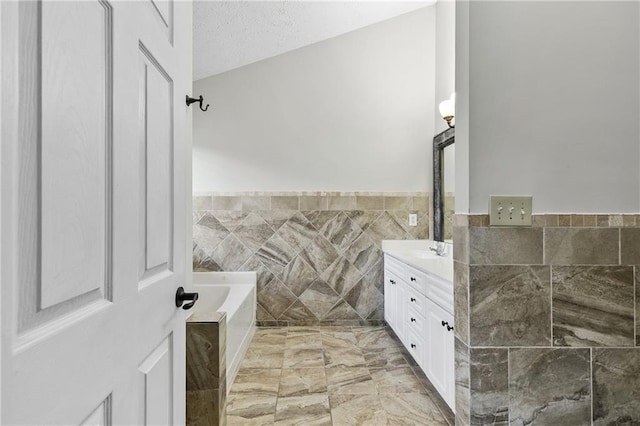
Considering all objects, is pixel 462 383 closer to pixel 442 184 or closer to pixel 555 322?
pixel 555 322

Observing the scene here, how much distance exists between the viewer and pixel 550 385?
125cm

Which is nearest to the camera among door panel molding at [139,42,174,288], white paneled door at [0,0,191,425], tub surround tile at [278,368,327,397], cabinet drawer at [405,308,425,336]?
white paneled door at [0,0,191,425]

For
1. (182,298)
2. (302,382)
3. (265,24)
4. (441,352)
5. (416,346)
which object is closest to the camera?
(182,298)

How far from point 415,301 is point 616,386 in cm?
143

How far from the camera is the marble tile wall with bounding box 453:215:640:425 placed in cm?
125

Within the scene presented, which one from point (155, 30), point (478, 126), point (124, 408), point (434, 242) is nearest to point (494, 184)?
point (478, 126)

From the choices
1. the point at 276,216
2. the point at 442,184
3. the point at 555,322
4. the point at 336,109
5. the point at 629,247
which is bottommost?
the point at 555,322

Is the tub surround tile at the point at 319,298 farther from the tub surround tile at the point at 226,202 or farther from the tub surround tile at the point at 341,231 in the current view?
the tub surround tile at the point at 226,202

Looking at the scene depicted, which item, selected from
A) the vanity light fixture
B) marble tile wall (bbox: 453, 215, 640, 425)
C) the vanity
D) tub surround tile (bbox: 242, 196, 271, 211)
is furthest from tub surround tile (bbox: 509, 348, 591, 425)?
tub surround tile (bbox: 242, 196, 271, 211)

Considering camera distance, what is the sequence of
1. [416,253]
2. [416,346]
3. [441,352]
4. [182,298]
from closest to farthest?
[182,298] < [441,352] < [416,346] < [416,253]

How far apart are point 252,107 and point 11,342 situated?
11.7 feet

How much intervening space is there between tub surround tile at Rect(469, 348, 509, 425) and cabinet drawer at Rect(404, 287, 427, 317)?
1168 mm

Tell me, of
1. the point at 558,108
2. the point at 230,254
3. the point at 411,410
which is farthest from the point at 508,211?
the point at 230,254

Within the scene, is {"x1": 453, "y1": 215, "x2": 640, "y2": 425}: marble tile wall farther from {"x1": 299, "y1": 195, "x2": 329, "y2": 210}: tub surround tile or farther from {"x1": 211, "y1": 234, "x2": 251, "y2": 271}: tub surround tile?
{"x1": 211, "y1": 234, "x2": 251, "y2": 271}: tub surround tile
